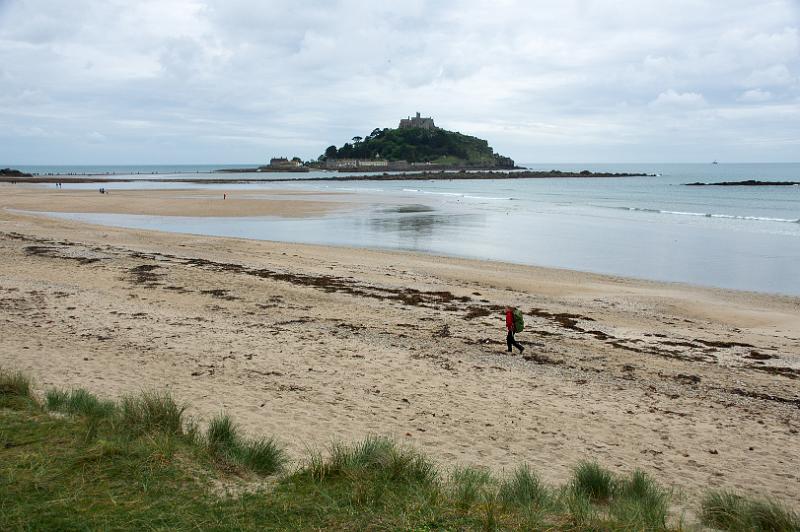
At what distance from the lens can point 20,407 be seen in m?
5.82

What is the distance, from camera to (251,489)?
455 centimetres

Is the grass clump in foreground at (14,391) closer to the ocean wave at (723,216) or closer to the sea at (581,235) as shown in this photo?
the sea at (581,235)

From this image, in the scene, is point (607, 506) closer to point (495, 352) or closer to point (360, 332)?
point (495, 352)

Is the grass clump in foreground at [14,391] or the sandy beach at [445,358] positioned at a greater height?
the grass clump in foreground at [14,391]

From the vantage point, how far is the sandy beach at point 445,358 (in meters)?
6.78

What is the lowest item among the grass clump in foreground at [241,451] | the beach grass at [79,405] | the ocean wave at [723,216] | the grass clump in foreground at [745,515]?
the grass clump in foreground at [745,515]

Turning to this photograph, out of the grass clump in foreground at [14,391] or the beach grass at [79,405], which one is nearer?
the beach grass at [79,405]

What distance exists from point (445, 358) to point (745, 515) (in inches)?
218

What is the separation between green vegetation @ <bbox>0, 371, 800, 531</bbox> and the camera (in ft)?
13.1

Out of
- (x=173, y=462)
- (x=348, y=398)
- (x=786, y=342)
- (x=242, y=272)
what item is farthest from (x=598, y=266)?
(x=173, y=462)

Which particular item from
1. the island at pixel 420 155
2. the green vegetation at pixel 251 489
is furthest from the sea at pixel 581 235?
the island at pixel 420 155

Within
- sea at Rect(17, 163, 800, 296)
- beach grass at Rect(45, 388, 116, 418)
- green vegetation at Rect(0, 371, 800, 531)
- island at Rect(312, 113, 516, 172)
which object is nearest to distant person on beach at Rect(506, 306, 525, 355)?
green vegetation at Rect(0, 371, 800, 531)

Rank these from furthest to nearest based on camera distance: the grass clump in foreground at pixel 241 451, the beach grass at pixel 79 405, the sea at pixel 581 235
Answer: the sea at pixel 581 235 → the beach grass at pixel 79 405 → the grass clump in foreground at pixel 241 451

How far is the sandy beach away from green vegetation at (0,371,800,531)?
925 millimetres
